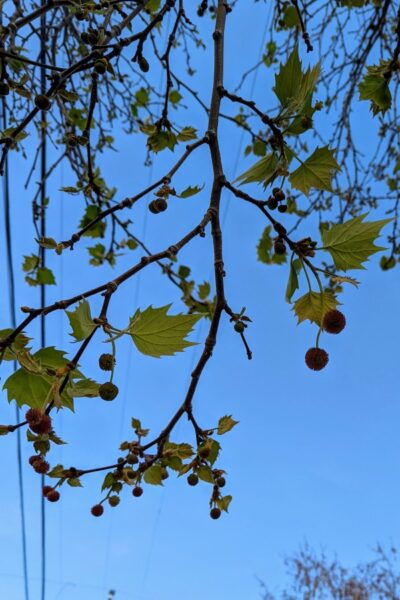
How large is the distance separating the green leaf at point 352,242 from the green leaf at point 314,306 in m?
0.05

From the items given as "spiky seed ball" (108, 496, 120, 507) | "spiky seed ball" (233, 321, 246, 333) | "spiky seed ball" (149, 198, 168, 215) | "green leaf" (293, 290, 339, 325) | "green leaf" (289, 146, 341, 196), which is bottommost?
"spiky seed ball" (108, 496, 120, 507)

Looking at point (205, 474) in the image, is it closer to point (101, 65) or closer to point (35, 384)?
point (35, 384)

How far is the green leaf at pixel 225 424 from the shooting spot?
100cm

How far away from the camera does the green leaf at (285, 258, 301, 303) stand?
890 millimetres

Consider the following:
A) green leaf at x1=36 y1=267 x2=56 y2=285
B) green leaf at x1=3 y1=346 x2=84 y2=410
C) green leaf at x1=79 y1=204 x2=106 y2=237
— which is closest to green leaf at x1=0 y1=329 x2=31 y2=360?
green leaf at x1=3 y1=346 x2=84 y2=410

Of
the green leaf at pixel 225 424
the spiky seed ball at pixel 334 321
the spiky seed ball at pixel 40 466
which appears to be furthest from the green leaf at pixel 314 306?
the spiky seed ball at pixel 40 466

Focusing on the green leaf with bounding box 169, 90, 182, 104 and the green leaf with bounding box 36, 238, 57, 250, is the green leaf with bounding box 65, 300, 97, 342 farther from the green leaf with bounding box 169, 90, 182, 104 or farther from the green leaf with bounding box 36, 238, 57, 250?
the green leaf with bounding box 169, 90, 182, 104

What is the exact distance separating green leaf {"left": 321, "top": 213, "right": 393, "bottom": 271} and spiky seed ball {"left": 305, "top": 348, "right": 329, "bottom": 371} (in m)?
0.13

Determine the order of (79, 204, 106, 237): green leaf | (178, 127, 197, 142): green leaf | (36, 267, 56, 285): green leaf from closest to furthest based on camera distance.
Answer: (178, 127, 197, 142): green leaf
(79, 204, 106, 237): green leaf
(36, 267, 56, 285): green leaf

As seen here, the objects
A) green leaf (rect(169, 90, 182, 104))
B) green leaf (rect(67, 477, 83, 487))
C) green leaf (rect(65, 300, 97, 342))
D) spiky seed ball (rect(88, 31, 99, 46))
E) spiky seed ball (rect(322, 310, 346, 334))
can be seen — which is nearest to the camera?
green leaf (rect(65, 300, 97, 342))

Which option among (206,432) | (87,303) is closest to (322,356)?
(206,432)

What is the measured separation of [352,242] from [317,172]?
18 centimetres

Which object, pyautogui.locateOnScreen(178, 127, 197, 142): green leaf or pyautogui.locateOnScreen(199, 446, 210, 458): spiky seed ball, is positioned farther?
pyautogui.locateOnScreen(178, 127, 197, 142): green leaf

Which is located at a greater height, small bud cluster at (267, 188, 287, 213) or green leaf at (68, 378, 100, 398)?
small bud cluster at (267, 188, 287, 213)
